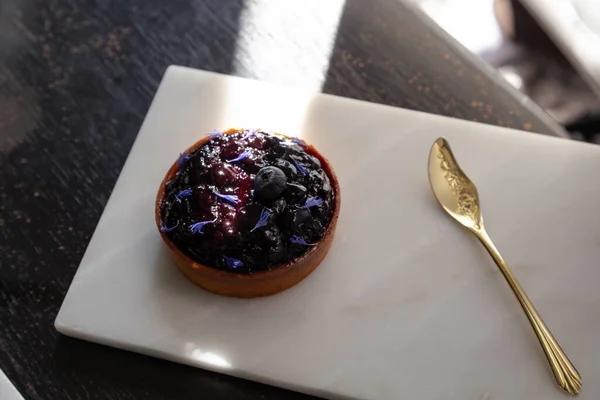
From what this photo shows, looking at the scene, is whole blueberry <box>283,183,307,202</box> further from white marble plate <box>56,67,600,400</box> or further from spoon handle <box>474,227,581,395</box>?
spoon handle <box>474,227,581,395</box>

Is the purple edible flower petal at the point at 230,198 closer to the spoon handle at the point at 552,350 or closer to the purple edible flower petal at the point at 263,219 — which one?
the purple edible flower petal at the point at 263,219

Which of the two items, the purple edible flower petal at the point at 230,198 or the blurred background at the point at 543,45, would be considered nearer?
the purple edible flower petal at the point at 230,198

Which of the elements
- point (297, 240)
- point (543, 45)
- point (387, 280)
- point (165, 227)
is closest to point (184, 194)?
point (165, 227)

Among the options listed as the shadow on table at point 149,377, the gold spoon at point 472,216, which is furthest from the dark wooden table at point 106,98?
the gold spoon at point 472,216

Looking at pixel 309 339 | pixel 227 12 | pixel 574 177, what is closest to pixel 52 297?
pixel 309 339

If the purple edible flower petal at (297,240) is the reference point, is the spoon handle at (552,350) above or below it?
above

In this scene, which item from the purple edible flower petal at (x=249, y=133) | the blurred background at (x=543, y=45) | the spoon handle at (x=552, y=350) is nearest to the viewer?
the spoon handle at (x=552, y=350)

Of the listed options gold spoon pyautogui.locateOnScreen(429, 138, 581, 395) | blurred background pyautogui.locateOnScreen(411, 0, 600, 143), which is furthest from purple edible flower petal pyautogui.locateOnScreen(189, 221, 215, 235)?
blurred background pyautogui.locateOnScreen(411, 0, 600, 143)
